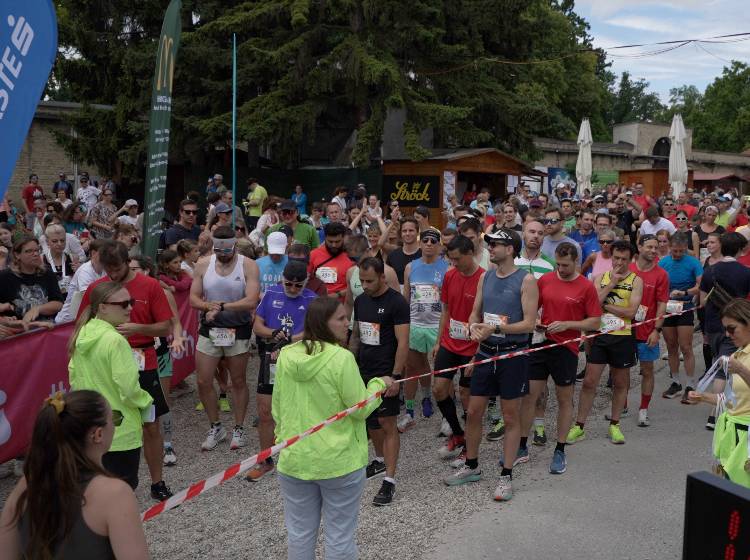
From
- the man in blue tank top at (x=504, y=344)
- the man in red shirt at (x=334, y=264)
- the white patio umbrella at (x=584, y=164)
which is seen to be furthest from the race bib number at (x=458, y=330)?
the white patio umbrella at (x=584, y=164)

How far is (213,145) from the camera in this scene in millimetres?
23391

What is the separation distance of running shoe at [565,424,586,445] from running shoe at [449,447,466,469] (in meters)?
1.17

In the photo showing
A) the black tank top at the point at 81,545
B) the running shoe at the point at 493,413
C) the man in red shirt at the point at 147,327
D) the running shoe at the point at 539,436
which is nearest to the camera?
the black tank top at the point at 81,545

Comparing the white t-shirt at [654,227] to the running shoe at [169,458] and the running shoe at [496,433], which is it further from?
the running shoe at [169,458]

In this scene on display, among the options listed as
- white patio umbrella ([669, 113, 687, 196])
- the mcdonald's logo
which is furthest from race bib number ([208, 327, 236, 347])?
white patio umbrella ([669, 113, 687, 196])

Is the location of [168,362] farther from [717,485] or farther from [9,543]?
[717,485]

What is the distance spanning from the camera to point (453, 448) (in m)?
6.65

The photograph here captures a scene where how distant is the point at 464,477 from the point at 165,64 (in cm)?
585

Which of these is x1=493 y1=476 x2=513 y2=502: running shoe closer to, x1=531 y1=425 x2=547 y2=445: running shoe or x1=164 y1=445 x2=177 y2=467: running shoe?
x1=531 y1=425 x2=547 y2=445: running shoe

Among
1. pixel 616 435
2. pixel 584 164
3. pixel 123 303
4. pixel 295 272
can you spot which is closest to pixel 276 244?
pixel 295 272

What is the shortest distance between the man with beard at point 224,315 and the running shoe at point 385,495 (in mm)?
Result: 1706

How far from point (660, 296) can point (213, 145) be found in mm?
18032

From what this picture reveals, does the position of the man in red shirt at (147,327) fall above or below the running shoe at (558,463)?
above

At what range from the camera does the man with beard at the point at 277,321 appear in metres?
5.79
